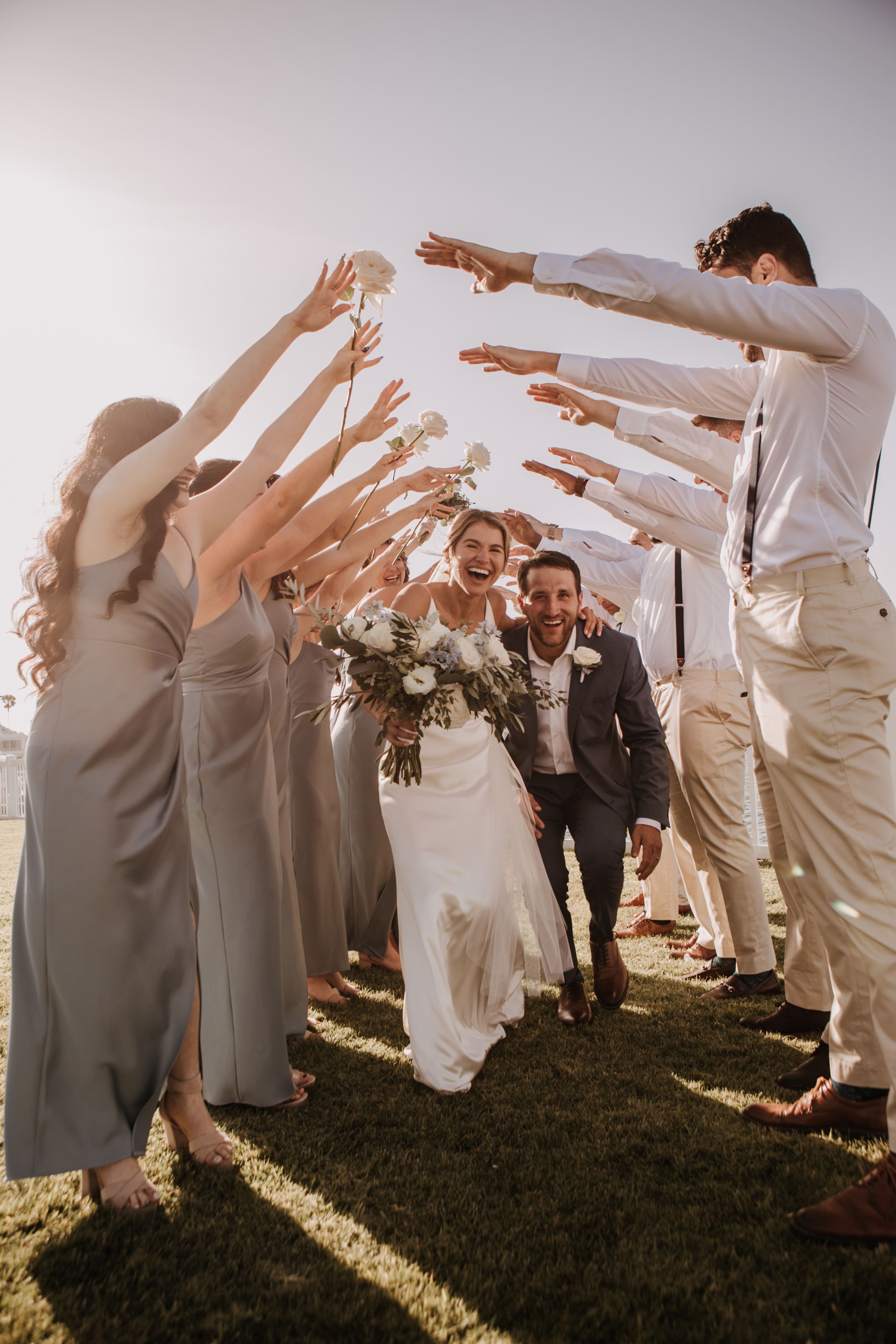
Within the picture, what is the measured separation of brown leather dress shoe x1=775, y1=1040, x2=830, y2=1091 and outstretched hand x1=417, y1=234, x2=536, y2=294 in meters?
3.22

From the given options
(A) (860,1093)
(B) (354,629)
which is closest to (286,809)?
(B) (354,629)

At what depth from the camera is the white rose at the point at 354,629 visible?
13.3ft

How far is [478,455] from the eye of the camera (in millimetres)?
5379

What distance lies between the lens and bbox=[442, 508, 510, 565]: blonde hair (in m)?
5.29

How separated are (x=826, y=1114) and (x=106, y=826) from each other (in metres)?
2.68

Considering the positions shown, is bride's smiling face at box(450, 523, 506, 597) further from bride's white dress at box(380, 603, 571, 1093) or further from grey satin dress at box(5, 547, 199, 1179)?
grey satin dress at box(5, 547, 199, 1179)

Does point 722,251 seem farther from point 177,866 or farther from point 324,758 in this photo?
point 324,758

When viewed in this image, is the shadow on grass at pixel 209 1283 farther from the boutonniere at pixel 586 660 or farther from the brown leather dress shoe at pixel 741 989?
the boutonniere at pixel 586 660

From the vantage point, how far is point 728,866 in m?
5.09

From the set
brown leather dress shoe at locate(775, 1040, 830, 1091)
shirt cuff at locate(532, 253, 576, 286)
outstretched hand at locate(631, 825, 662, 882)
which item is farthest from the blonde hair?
brown leather dress shoe at locate(775, 1040, 830, 1091)

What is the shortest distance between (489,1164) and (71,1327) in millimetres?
1353

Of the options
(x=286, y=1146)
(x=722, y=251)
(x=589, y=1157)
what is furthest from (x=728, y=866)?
(x=722, y=251)

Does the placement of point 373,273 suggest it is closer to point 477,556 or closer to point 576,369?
point 576,369

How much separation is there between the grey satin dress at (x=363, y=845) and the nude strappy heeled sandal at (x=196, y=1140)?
285 cm
